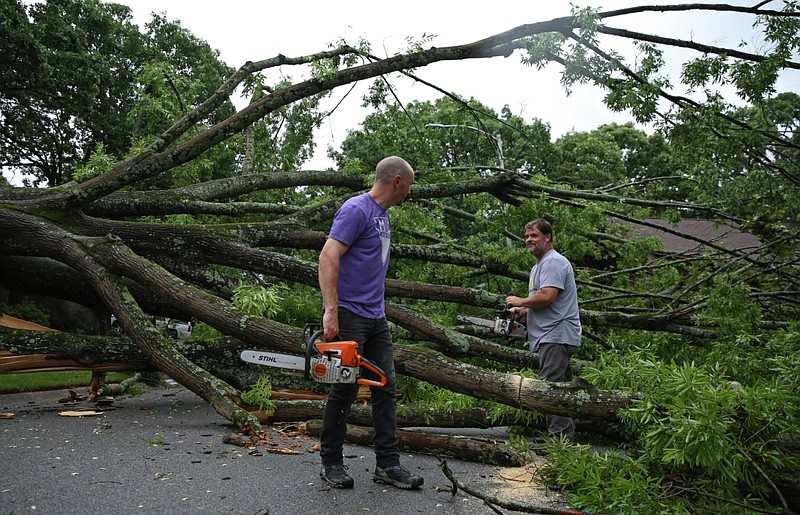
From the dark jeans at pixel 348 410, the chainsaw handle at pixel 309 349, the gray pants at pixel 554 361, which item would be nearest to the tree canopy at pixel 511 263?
the gray pants at pixel 554 361

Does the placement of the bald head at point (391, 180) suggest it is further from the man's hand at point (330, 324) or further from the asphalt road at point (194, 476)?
the asphalt road at point (194, 476)

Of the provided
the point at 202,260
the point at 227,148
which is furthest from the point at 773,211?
the point at 227,148

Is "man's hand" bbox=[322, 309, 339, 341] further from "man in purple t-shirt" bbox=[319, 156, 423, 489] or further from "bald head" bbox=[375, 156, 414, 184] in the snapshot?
"bald head" bbox=[375, 156, 414, 184]

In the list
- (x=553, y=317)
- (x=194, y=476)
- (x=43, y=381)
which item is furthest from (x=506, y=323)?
(x=43, y=381)

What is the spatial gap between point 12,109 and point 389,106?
15.6m

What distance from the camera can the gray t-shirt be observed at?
15.2 ft

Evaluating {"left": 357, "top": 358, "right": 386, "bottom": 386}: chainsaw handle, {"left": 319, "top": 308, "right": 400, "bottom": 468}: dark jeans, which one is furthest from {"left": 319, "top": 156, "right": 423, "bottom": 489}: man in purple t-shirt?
{"left": 357, "top": 358, "right": 386, "bottom": 386}: chainsaw handle

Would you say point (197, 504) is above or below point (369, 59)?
below

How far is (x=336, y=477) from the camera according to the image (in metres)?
3.32

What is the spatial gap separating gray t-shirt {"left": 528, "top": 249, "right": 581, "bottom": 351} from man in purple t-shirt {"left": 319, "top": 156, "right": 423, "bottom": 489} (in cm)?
157

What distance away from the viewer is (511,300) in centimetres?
482

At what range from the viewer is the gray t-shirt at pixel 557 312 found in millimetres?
4625

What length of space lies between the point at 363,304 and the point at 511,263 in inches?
143

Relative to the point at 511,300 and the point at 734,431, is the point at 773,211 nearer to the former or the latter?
the point at 511,300
